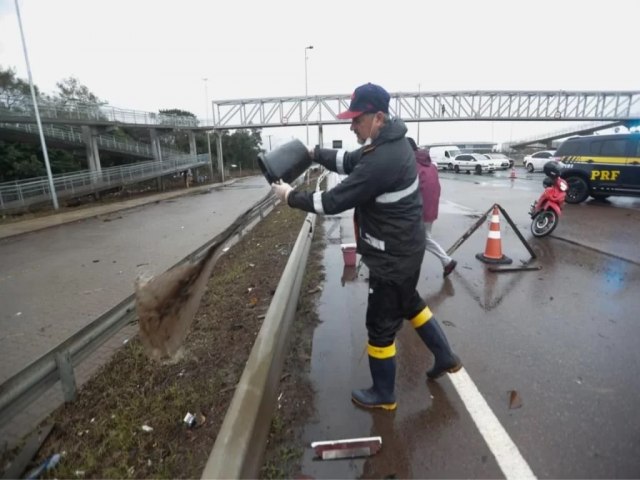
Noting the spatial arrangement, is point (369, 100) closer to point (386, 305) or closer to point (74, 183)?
point (386, 305)

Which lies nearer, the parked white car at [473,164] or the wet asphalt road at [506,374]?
the wet asphalt road at [506,374]

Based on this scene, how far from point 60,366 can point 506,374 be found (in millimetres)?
3394

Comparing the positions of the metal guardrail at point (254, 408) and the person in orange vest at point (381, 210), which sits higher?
the person in orange vest at point (381, 210)

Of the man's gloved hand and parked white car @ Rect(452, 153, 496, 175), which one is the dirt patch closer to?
the man's gloved hand

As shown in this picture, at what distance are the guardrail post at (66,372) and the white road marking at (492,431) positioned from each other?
9.40 ft

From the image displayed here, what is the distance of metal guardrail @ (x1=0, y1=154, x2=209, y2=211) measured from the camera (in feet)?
62.3

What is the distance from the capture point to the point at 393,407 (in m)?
2.78

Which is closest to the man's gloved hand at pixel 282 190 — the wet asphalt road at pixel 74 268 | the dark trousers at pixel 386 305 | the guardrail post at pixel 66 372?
the dark trousers at pixel 386 305

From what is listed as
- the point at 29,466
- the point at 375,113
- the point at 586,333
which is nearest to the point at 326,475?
the point at 29,466

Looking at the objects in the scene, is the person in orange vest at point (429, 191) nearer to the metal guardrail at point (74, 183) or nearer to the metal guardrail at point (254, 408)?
the metal guardrail at point (254, 408)

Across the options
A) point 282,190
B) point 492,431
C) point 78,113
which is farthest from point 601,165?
point 78,113

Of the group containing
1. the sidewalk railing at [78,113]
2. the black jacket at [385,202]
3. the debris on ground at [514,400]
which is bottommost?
the debris on ground at [514,400]

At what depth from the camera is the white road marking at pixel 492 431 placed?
2.21 meters

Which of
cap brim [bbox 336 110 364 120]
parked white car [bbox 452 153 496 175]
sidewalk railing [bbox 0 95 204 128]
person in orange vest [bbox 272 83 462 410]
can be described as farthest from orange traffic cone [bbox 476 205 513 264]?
parked white car [bbox 452 153 496 175]
